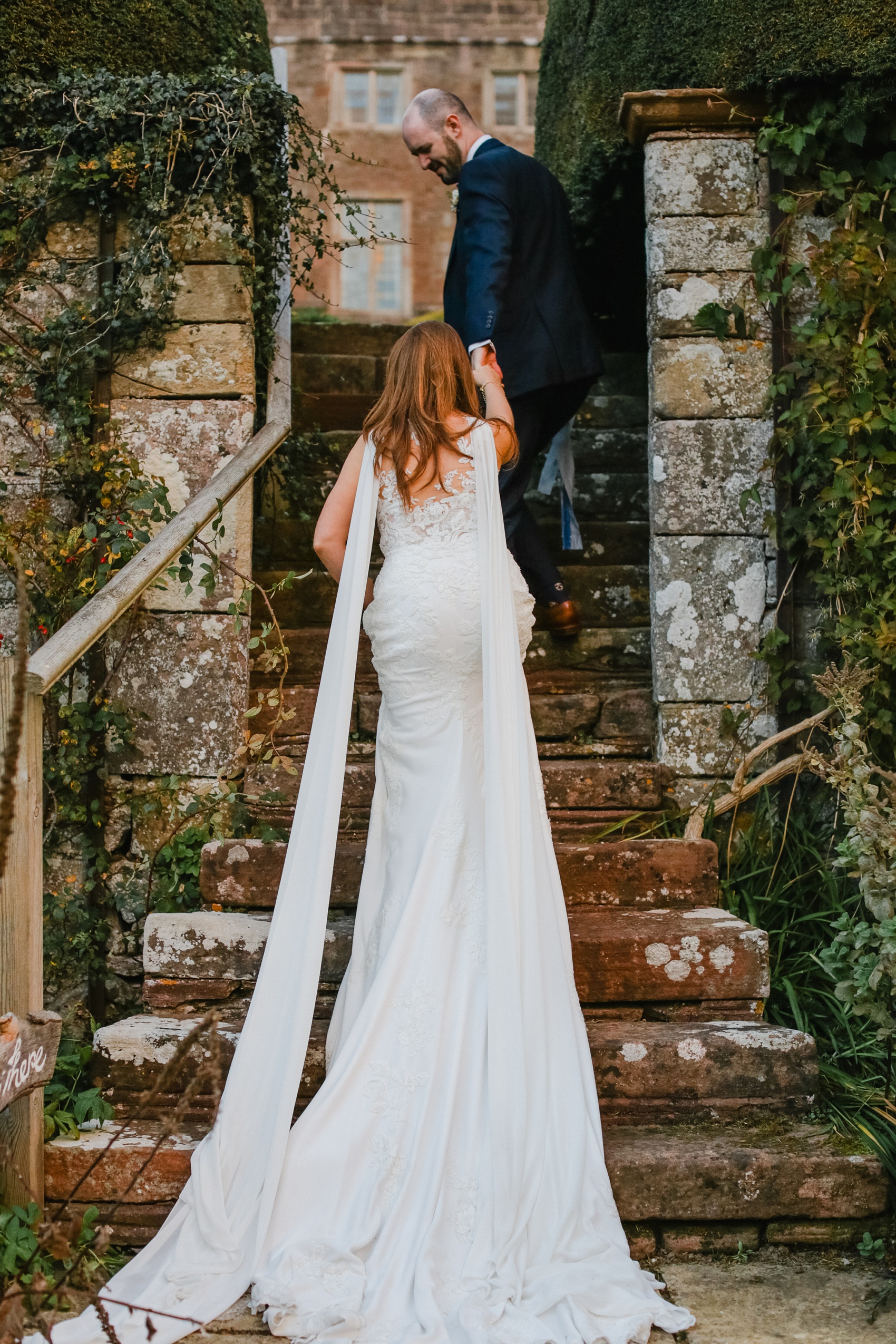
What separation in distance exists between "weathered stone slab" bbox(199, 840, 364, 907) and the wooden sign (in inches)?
41.8

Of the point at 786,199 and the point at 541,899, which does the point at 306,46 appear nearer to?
the point at 786,199

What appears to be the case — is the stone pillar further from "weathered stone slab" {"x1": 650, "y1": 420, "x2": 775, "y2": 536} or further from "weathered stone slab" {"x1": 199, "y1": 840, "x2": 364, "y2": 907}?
"weathered stone slab" {"x1": 199, "y1": 840, "x2": 364, "y2": 907}

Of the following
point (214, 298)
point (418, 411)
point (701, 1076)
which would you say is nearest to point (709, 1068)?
point (701, 1076)

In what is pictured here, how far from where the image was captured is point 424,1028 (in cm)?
252

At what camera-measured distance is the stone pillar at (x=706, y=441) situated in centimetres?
397

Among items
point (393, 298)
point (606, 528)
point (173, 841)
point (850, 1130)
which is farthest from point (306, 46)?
point (850, 1130)

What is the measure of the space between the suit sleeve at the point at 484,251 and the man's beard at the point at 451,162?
0.22m

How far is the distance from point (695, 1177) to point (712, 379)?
2584 millimetres

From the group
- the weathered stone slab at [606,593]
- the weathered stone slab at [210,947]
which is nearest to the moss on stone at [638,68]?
the weathered stone slab at [606,593]

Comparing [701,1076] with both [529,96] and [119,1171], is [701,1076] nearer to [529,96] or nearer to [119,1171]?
[119,1171]

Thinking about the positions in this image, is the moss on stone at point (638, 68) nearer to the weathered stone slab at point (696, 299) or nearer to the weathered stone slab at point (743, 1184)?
the weathered stone slab at point (696, 299)

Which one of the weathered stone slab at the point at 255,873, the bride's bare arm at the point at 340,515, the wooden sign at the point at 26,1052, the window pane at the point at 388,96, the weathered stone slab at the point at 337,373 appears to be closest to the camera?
the wooden sign at the point at 26,1052

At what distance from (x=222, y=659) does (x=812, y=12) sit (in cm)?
278

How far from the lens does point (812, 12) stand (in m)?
3.68
